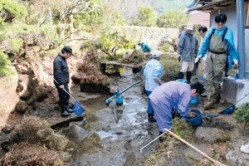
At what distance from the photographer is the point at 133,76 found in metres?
12.5

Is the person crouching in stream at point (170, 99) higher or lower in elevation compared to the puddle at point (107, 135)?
higher

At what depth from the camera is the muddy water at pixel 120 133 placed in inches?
192

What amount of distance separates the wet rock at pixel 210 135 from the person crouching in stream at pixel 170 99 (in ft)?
1.34

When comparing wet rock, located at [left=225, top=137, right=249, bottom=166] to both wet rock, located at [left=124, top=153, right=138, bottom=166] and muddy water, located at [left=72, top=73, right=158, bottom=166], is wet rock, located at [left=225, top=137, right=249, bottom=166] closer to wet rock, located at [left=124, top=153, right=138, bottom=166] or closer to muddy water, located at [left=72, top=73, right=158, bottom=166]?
muddy water, located at [left=72, top=73, right=158, bottom=166]

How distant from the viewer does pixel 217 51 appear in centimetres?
579

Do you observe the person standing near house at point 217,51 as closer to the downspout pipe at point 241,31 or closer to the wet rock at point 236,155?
the downspout pipe at point 241,31

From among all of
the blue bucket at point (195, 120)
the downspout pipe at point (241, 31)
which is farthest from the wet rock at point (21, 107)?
the downspout pipe at point (241, 31)

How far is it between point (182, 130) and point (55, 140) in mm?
2488

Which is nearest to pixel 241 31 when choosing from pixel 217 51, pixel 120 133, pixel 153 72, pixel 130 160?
pixel 217 51

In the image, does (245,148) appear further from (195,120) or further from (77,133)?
(77,133)

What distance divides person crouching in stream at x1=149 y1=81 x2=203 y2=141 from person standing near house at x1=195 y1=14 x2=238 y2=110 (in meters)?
1.23

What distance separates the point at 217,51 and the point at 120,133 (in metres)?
2.85

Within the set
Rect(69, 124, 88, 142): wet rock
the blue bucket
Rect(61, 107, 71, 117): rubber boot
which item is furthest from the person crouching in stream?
Rect(61, 107, 71, 117): rubber boot

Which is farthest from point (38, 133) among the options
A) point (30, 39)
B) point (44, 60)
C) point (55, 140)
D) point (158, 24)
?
point (158, 24)
